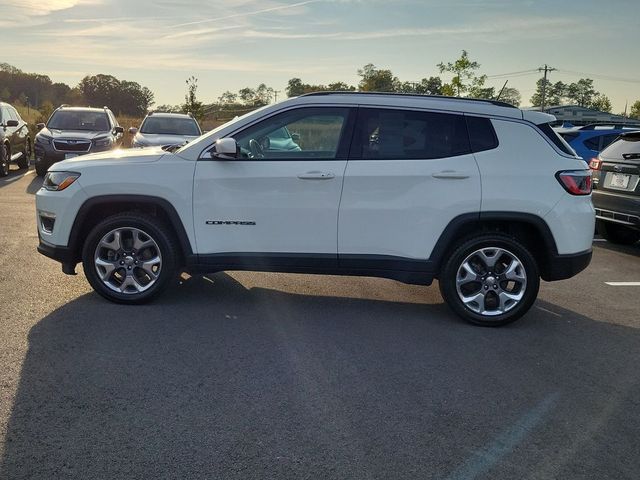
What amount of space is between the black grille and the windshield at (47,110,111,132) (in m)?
0.88

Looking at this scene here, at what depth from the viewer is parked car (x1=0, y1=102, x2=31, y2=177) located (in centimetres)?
1556

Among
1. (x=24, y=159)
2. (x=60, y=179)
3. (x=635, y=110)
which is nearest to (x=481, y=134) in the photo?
(x=60, y=179)

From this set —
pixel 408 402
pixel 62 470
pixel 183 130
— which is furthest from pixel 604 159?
pixel 183 130

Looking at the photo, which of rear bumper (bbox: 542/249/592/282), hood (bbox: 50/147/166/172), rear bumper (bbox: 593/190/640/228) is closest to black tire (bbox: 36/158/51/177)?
hood (bbox: 50/147/166/172)

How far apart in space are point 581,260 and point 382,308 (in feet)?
5.89

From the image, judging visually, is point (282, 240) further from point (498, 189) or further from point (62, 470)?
point (62, 470)

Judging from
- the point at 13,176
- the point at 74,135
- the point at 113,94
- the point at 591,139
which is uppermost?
the point at 113,94

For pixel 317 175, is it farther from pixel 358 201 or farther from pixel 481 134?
pixel 481 134

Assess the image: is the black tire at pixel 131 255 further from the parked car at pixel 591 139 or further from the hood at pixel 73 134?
the hood at pixel 73 134

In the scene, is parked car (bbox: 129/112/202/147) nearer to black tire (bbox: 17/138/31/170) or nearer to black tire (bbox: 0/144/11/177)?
black tire (bbox: 0/144/11/177)

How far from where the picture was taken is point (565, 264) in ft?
18.2

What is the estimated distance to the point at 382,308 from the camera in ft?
19.7

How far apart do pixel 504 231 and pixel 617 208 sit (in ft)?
13.0

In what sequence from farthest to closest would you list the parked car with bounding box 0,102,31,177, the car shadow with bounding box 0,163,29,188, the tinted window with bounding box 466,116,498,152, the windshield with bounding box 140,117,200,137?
the windshield with bounding box 140,117,200,137
the parked car with bounding box 0,102,31,177
the car shadow with bounding box 0,163,29,188
the tinted window with bounding box 466,116,498,152
